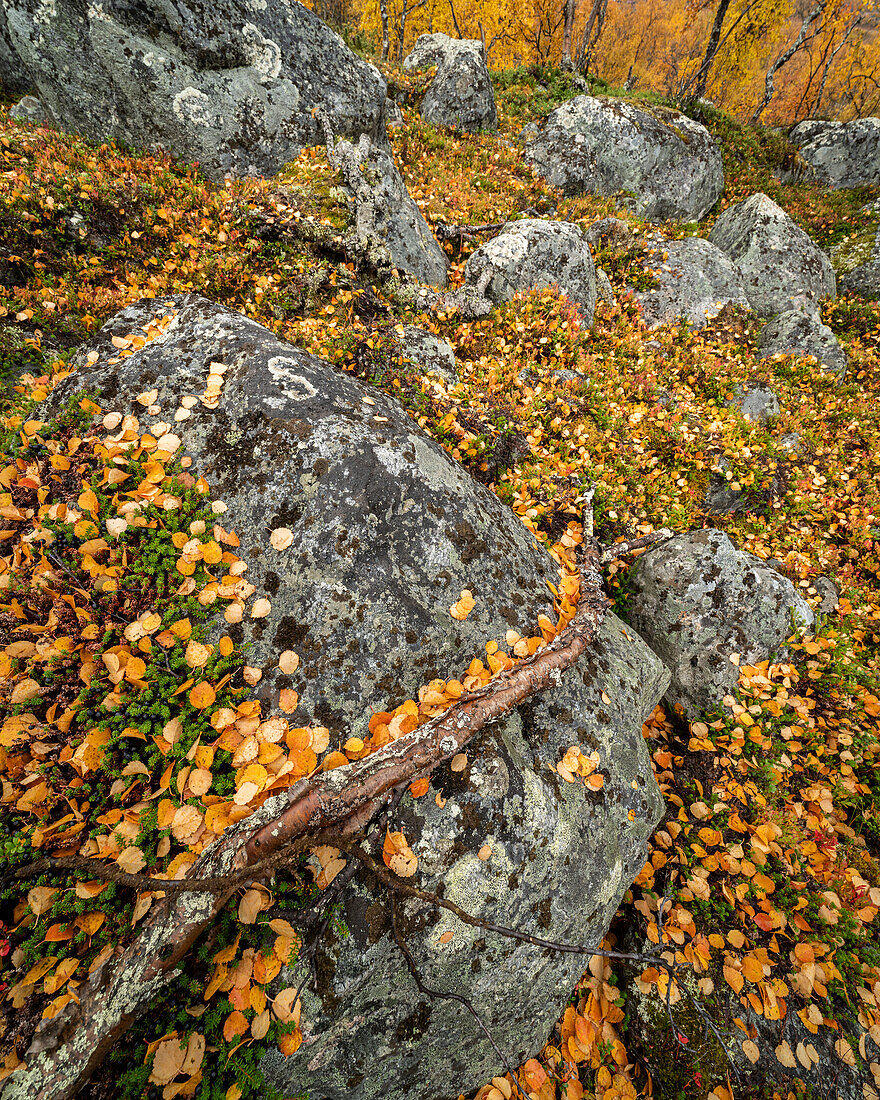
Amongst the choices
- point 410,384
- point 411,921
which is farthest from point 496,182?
point 411,921

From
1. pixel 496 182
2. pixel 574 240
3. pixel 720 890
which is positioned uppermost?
pixel 496 182

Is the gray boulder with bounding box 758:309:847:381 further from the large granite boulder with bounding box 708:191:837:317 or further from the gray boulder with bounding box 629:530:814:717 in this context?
the gray boulder with bounding box 629:530:814:717

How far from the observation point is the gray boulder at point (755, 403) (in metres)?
6.79

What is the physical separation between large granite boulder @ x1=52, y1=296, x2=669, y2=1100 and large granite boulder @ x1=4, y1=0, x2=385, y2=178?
540 cm

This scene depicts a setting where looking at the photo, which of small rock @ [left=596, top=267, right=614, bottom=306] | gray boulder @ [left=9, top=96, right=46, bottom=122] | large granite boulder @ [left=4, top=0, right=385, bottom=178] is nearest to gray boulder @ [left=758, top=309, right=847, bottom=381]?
small rock @ [left=596, top=267, right=614, bottom=306]

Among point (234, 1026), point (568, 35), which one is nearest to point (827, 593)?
point (234, 1026)

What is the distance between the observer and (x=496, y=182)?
10055 millimetres

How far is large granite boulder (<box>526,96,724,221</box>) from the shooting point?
35.3 feet

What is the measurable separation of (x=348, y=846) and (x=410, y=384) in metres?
4.20

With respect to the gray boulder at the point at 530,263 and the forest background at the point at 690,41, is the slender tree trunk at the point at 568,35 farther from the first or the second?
the gray boulder at the point at 530,263

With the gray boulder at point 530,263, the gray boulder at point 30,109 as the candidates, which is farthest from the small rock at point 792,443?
the gray boulder at point 30,109

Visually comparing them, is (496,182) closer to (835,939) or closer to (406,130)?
(406,130)

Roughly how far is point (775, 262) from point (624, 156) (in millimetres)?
4807

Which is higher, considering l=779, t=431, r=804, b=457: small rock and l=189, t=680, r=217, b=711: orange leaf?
l=779, t=431, r=804, b=457: small rock
